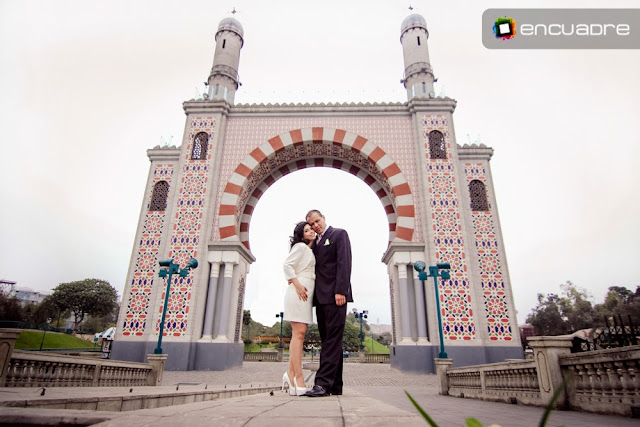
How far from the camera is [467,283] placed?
11.7 metres

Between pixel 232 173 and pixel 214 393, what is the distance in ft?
32.3

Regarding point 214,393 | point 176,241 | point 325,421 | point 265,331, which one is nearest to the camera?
point 325,421

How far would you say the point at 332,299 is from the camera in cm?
371

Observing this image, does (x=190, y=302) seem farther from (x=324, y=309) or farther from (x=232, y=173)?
(x=324, y=309)

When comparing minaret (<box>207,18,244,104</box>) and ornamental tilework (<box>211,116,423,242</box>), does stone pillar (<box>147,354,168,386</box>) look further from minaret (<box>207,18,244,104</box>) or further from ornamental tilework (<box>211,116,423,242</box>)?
minaret (<box>207,18,244,104</box>)

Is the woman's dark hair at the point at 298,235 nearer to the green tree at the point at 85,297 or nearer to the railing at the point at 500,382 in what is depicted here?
the railing at the point at 500,382

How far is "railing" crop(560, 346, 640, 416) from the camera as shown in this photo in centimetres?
343

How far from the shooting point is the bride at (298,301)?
3.68m

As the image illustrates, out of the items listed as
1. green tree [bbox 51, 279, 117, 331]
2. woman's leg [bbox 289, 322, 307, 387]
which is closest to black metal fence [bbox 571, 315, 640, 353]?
woman's leg [bbox 289, 322, 307, 387]

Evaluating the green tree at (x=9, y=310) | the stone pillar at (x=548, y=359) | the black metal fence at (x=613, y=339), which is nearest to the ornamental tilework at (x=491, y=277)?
the black metal fence at (x=613, y=339)

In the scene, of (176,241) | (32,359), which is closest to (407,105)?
(176,241)

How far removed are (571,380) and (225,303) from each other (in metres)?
11.0

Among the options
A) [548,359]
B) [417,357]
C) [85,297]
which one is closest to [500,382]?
[548,359]

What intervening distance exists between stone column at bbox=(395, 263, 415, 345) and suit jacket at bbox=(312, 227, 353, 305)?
28.0 ft
